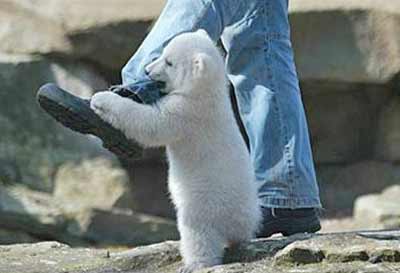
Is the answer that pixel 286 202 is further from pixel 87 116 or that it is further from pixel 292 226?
pixel 87 116

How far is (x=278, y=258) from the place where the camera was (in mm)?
3658

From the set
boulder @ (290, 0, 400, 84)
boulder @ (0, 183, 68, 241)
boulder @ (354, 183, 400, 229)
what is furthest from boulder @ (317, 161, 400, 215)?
boulder @ (0, 183, 68, 241)

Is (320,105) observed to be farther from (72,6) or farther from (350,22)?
(72,6)

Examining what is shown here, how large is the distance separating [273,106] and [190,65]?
1.44ft

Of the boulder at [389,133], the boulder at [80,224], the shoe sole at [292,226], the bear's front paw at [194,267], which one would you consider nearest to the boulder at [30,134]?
Result: the boulder at [80,224]

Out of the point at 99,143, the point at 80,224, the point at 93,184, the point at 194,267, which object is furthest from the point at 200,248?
the point at 99,143

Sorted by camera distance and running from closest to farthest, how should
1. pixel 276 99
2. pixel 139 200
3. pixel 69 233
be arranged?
pixel 276 99 → pixel 69 233 → pixel 139 200

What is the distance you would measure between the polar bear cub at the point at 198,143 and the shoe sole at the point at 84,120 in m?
0.03

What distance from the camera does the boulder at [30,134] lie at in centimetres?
804

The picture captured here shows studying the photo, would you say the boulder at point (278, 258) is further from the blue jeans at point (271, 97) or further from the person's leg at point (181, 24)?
the person's leg at point (181, 24)

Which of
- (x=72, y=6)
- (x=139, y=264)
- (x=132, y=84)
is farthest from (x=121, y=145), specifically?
(x=72, y=6)

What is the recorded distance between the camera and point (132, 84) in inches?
146

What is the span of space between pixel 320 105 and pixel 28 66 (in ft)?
6.04

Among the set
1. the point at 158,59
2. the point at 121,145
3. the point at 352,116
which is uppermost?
the point at 352,116
